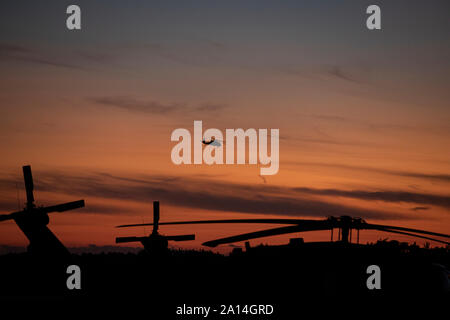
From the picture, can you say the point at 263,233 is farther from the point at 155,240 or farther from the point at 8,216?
the point at 155,240

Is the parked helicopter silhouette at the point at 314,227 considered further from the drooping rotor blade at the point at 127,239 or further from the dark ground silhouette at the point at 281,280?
the drooping rotor blade at the point at 127,239

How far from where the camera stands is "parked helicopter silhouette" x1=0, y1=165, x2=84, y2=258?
121 feet

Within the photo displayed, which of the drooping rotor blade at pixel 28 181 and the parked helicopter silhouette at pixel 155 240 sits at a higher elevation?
the drooping rotor blade at pixel 28 181

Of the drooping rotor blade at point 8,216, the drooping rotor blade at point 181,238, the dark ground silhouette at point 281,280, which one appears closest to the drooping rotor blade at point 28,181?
the drooping rotor blade at point 8,216

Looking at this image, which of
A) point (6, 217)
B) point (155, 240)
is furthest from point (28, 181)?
point (155, 240)

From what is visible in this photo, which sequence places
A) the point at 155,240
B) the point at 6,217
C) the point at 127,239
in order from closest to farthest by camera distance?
the point at 6,217 → the point at 155,240 → the point at 127,239

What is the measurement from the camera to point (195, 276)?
33844mm

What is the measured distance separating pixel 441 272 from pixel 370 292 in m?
3.78

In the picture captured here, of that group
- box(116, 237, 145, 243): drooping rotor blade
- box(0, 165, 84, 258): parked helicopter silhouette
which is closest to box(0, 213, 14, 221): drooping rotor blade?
box(0, 165, 84, 258): parked helicopter silhouette

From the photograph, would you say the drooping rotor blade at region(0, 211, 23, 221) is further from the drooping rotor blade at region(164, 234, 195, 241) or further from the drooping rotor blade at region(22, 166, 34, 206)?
the drooping rotor blade at region(164, 234, 195, 241)

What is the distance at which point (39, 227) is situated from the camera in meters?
37.2

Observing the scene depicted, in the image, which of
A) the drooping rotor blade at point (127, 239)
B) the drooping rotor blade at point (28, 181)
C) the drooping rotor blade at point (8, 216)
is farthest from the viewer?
the drooping rotor blade at point (127, 239)

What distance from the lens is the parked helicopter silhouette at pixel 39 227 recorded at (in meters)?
36.8
